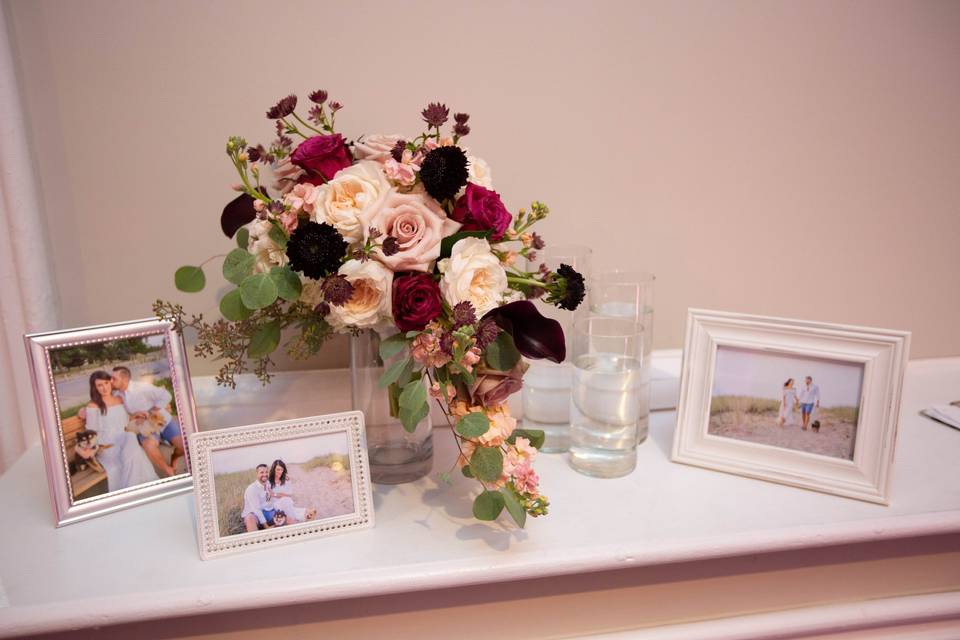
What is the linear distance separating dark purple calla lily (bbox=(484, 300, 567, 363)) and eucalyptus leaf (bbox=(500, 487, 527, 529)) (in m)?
0.16

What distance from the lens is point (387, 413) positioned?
0.90 meters

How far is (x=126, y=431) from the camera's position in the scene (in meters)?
0.86

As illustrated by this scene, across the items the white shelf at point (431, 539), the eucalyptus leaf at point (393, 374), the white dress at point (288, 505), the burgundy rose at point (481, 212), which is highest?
the burgundy rose at point (481, 212)

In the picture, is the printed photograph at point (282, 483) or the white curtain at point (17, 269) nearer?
the printed photograph at point (282, 483)

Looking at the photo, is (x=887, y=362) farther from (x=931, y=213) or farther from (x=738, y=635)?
(x=931, y=213)

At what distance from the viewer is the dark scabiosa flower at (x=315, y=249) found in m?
0.70

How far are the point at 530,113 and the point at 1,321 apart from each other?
88 cm

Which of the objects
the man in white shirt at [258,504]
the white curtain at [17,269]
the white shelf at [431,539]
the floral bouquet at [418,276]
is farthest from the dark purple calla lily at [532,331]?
the white curtain at [17,269]

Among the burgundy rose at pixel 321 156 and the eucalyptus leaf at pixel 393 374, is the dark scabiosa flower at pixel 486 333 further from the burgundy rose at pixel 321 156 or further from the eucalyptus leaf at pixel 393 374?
the burgundy rose at pixel 321 156

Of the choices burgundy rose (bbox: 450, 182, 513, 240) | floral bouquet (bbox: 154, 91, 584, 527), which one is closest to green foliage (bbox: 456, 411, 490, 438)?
floral bouquet (bbox: 154, 91, 584, 527)

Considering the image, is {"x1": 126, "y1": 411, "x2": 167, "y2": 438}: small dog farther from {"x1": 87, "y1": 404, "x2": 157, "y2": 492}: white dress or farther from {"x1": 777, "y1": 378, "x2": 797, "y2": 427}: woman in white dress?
{"x1": 777, "y1": 378, "x2": 797, "y2": 427}: woman in white dress

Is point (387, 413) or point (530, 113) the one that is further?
point (530, 113)

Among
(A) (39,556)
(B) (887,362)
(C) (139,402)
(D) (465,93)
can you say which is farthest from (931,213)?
(A) (39,556)

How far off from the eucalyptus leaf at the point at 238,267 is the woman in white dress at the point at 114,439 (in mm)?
243
